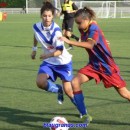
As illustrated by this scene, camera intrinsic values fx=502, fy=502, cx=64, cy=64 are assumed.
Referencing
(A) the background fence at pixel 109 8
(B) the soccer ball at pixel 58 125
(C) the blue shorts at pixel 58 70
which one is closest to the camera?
(B) the soccer ball at pixel 58 125

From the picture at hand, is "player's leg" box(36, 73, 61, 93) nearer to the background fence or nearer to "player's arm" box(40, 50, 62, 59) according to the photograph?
"player's arm" box(40, 50, 62, 59)

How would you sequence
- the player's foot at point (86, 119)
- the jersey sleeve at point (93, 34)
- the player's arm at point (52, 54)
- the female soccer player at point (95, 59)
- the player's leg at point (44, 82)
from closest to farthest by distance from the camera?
1. the jersey sleeve at point (93, 34)
2. the female soccer player at point (95, 59)
3. the player's foot at point (86, 119)
4. the player's arm at point (52, 54)
5. the player's leg at point (44, 82)

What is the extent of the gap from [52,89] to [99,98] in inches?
58.7

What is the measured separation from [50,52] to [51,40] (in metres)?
0.19

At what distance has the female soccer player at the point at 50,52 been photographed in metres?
7.88

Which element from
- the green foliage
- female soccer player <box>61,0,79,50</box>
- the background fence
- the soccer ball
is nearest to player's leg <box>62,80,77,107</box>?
the soccer ball

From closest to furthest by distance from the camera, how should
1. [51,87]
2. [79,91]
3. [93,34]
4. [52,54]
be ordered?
[93,34] → [79,91] → [52,54] → [51,87]

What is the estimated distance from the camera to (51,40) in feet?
26.1

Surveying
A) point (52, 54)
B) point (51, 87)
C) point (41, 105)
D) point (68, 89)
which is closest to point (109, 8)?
point (41, 105)

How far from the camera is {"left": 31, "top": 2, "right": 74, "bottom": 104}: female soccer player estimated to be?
7883mm

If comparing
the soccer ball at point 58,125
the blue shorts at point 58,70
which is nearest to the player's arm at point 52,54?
the blue shorts at point 58,70

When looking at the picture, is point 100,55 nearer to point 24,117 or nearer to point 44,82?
point 44,82

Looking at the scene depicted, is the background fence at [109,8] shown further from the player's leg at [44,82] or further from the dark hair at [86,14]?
the dark hair at [86,14]

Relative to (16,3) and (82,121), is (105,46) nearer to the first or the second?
(82,121)
